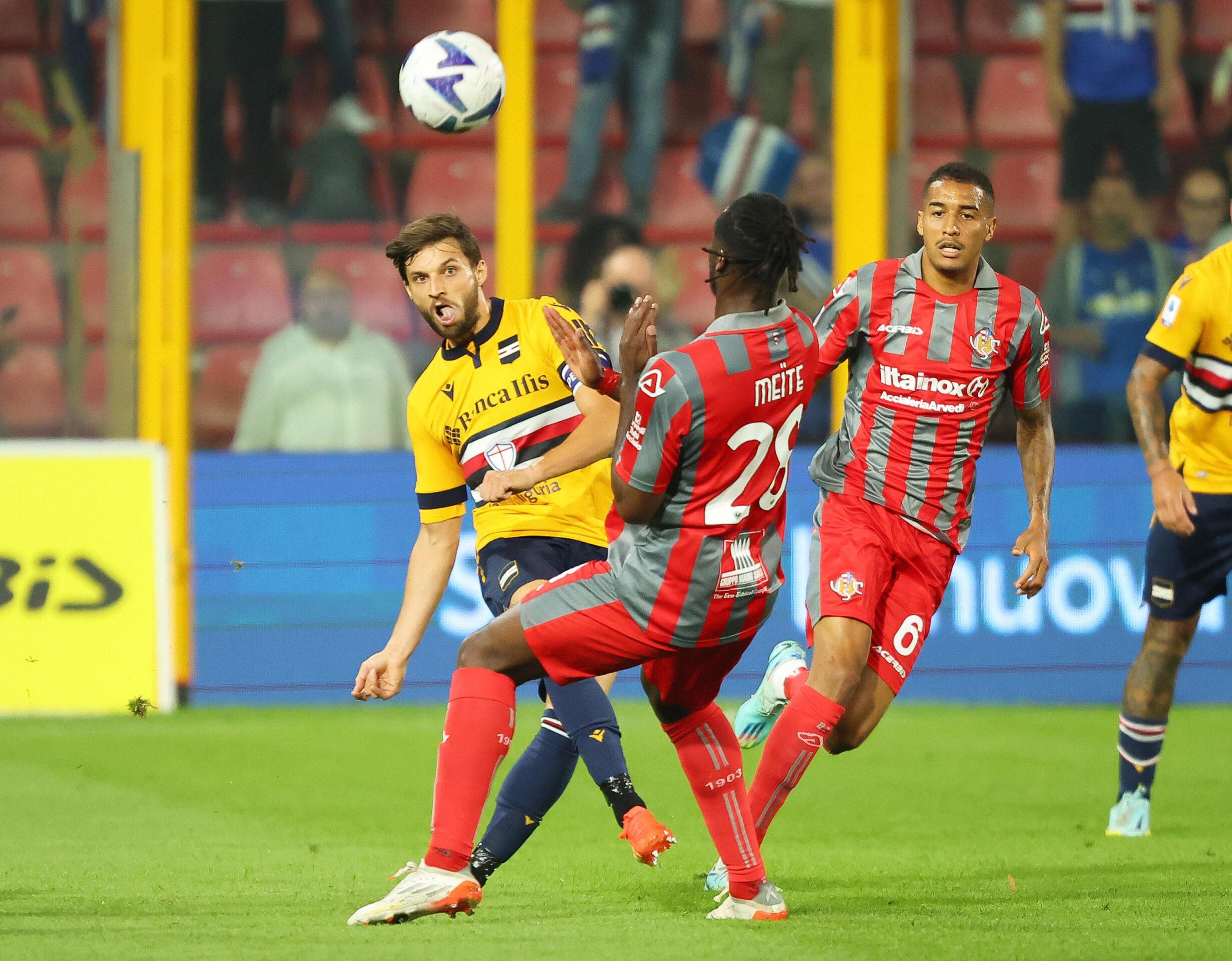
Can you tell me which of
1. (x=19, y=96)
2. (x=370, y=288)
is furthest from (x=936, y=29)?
(x=19, y=96)

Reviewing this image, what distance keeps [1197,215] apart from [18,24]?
6.51 metres

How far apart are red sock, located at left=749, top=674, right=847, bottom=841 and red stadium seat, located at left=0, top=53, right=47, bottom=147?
6.63 metres

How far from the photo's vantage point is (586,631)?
167 inches

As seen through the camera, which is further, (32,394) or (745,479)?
(32,394)

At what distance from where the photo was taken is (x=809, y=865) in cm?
540

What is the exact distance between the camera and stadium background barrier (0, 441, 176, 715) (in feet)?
28.6

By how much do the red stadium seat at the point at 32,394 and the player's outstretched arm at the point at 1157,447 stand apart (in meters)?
5.83

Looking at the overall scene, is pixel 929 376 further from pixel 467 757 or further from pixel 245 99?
pixel 245 99

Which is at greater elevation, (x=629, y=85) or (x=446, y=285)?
(x=629, y=85)

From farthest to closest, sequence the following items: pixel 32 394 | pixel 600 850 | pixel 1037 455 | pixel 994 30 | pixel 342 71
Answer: pixel 994 30, pixel 342 71, pixel 32 394, pixel 600 850, pixel 1037 455

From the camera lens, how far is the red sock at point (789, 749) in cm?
478

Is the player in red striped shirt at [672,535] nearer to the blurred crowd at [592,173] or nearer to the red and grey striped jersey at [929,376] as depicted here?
the red and grey striped jersey at [929,376]

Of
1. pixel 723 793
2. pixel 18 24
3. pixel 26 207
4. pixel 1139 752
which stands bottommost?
pixel 1139 752

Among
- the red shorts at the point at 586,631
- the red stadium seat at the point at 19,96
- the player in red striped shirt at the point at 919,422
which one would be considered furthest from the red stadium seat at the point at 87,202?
the red shorts at the point at 586,631
